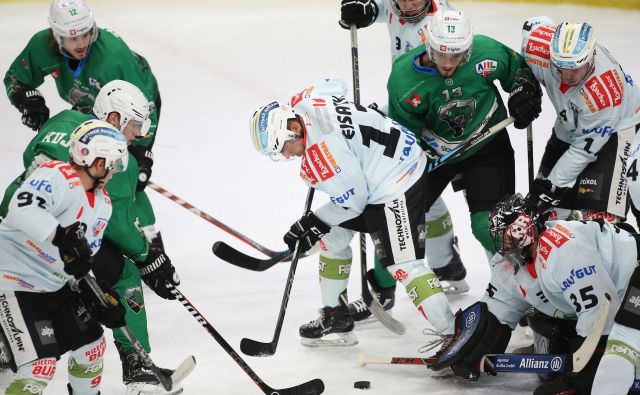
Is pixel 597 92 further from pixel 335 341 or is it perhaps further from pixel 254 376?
pixel 254 376

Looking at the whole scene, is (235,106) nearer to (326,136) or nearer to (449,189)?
(449,189)

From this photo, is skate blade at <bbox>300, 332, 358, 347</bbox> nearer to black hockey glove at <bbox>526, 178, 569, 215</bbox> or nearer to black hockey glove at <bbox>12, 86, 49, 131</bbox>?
black hockey glove at <bbox>526, 178, 569, 215</bbox>

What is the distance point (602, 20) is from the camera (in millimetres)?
8898

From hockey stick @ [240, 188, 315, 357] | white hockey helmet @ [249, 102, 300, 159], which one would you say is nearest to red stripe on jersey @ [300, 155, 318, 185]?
white hockey helmet @ [249, 102, 300, 159]

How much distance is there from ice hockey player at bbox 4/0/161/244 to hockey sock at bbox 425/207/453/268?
136cm

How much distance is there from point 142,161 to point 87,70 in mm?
499

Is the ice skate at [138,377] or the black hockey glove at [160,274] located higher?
the black hockey glove at [160,274]

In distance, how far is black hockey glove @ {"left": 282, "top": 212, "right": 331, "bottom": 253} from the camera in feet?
14.4

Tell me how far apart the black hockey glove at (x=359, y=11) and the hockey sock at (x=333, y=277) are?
1.23 m

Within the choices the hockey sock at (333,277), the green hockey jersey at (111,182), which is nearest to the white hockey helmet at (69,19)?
the green hockey jersey at (111,182)

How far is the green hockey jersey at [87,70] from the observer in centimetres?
508

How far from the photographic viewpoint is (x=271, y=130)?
399 cm

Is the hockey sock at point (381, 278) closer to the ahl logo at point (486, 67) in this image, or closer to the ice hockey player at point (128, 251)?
the ahl logo at point (486, 67)

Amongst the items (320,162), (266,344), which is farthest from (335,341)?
(320,162)
